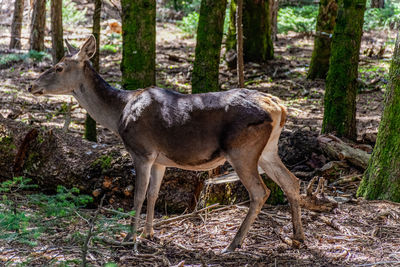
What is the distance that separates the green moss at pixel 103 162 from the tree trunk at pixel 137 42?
1593mm

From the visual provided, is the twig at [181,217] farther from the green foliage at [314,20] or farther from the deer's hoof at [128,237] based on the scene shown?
the green foliage at [314,20]

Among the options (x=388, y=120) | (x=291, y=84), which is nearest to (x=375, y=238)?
(x=388, y=120)

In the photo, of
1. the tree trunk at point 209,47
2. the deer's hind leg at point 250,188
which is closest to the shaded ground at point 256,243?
the deer's hind leg at point 250,188

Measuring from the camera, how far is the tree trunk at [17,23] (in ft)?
66.7

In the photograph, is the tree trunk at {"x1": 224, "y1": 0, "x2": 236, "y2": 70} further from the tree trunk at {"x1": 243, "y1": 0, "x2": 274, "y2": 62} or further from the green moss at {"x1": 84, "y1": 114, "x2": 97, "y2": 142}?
the green moss at {"x1": 84, "y1": 114, "x2": 97, "y2": 142}

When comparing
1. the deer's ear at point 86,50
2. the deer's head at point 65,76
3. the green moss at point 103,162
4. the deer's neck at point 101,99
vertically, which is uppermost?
the deer's ear at point 86,50

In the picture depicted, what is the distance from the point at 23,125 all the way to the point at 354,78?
662cm

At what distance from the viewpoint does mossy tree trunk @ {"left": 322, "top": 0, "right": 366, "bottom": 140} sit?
9898 millimetres

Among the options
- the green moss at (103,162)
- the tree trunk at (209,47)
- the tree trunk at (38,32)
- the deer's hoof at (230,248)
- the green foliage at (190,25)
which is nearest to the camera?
the deer's hoof at (230,248)

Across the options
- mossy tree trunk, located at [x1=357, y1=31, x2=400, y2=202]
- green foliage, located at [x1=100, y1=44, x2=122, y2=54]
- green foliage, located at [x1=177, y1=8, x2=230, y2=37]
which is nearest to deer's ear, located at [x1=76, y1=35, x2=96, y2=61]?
mossy tree trunk, located at [x1=357, y1=31, x2=400, y2=202]

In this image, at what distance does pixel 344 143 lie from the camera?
9.31 metres

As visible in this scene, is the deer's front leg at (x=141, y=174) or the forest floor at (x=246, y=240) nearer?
the forest floor at (x=246, y=240)

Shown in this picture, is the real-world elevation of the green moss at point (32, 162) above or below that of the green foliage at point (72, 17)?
below

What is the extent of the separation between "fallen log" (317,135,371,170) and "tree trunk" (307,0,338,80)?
7.35 m
